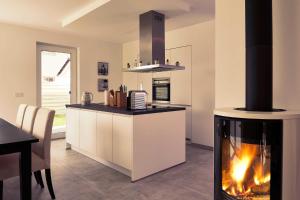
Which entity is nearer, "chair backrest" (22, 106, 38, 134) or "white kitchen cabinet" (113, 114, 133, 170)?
"chair backrest" (22, 106, 38, 134)

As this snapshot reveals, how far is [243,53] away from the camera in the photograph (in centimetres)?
177

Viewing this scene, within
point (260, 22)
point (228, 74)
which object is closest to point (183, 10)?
point (228, 74)

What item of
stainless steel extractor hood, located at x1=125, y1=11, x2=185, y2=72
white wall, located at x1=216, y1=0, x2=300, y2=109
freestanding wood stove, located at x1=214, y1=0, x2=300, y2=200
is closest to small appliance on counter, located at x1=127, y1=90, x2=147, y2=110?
stainless steel extractor hood, located at x1=125, y1=11, x2=185, y2=72

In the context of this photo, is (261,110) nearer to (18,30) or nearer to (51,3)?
(51,3)

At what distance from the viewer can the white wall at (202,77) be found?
4.13m

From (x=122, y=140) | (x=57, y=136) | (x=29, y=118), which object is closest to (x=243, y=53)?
(x=122, y=140)

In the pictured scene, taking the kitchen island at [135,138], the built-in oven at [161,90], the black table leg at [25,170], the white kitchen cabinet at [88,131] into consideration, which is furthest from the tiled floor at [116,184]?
the built-in oven at [161,90]

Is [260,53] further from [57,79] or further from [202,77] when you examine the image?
[57,79]

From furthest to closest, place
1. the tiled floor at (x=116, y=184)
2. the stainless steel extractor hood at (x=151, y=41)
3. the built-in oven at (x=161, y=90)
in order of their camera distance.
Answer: the built-in oven at (x=161, y=90) → the stainless steel extractor hood at (x=151, y=41) → the tiled floor at (x=116, y=184)

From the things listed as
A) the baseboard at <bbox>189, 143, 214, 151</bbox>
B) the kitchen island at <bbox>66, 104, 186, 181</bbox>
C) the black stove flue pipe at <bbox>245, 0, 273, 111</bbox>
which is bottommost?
the baseboard at <bbox>189, 143, 214, 151</bbox>

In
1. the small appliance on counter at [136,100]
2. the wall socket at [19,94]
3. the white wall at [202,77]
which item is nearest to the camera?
the small appliance on counter at [136,100]

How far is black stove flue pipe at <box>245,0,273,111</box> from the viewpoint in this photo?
1332 millimetres

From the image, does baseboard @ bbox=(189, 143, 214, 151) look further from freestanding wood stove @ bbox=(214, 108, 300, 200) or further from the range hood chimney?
freestanding wood stove @ bbox=(214, 108, 300, 200)

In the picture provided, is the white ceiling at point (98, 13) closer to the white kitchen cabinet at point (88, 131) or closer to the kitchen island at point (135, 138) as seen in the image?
the kitchen island at point (135, 138)
